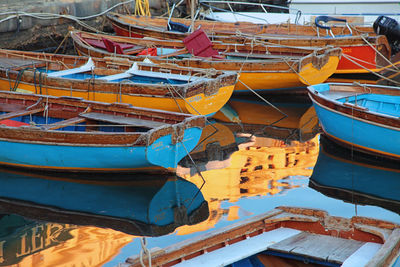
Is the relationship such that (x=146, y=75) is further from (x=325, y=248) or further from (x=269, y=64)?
(x=325, y=248)

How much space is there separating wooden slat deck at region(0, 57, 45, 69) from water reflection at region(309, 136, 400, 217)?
21.8ft

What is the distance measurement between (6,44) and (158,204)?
11309mm

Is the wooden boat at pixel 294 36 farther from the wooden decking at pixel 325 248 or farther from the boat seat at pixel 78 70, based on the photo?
the wooden decking at pixel 325 248

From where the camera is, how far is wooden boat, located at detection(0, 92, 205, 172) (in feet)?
28.6

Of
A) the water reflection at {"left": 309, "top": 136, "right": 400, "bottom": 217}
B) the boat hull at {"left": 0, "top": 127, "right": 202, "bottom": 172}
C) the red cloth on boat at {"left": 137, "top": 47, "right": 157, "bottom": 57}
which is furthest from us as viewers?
the red cloth on boat at {"left": 137, "top": 47, "right": 157, "bottom": 57}

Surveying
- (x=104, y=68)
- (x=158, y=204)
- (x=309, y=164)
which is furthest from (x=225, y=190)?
(x=104, y=68)

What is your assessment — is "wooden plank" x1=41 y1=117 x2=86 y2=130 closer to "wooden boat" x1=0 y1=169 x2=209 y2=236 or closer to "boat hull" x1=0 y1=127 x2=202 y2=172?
"boat hull" x1=0 y1=127 x2=202 y2=172

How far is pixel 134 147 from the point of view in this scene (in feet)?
28.5

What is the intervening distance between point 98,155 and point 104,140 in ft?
1.10

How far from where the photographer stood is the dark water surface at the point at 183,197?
7.31 meters

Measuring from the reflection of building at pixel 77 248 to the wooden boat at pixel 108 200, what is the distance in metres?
0.25

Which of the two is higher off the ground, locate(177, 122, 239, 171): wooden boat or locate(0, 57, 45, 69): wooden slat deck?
locate(0, 57, 45, 69): wooden slat deck

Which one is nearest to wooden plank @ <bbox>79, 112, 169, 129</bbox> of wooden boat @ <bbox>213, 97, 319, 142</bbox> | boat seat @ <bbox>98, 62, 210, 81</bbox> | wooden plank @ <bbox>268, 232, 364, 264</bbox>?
boat seat @ <bbox>98, 62, 210, 81</bbox>

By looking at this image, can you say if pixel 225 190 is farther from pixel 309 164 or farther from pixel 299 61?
pixel 299 61
